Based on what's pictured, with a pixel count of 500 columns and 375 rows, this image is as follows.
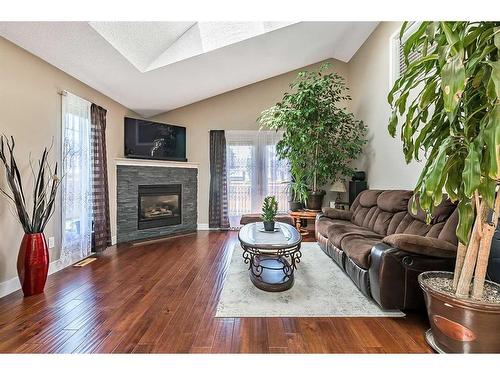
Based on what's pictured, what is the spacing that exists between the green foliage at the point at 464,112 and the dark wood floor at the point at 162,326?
35.6 inches

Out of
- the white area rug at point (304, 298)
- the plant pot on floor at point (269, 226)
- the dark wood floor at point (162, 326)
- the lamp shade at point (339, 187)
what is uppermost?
the lamp shade at point (339, 187)

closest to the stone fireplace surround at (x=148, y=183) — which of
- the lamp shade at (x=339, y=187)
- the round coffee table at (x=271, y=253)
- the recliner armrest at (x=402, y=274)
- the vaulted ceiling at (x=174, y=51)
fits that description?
→ the vaulted ceiling at (x=174, y=51)

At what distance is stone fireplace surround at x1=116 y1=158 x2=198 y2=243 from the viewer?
4445mm

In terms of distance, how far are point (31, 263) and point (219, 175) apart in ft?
11.4

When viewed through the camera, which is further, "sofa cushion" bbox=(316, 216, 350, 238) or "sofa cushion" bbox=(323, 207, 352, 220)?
"sofa cushion" bbox=(323, 207, 352, 220)

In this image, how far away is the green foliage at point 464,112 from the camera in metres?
1.22

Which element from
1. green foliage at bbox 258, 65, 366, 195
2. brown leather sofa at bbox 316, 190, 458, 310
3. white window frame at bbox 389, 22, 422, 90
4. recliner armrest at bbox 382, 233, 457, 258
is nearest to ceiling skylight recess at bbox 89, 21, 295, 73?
green foliage at bbox 258, 65, 366, 195

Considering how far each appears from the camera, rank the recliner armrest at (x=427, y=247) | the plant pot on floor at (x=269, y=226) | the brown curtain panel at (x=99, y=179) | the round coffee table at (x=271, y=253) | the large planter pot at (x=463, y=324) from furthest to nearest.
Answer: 1. the brown curtain panel at (x=99, y=179)
2. the plant pot on floor at (x=269, y=226)
3. the round coffee table at (x=271, y=253)
4. the recliner armrest at (x=427, y=247)
5. the large planter pot at (x=463, y=324)

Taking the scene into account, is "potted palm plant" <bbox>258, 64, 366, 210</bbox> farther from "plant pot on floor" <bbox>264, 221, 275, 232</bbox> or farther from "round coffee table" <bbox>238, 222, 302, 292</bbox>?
"round coffee table" <bbox>238, 222, 302, 292</bbox>

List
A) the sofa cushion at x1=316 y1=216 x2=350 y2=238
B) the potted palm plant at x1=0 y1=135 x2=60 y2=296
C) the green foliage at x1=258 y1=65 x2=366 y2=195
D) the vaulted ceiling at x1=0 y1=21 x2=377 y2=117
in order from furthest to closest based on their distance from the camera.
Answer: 1. the green foliage at x1=258 y1=65 x2=366 y2=195
2. the sofa cushion at x1=316 y1=216 x2=350 y2=238
3. the vaulted ceiling at x1=0 y1=21 x2=377 y2=117
4. the potted palm plant at x1=0 y1=135 x2=60 y2=296

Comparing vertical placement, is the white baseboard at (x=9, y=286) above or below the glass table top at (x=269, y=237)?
below

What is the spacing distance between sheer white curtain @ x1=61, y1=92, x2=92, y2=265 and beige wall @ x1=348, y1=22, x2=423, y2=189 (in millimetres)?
4133

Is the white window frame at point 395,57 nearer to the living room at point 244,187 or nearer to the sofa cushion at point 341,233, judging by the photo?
the living room at point 244,187
